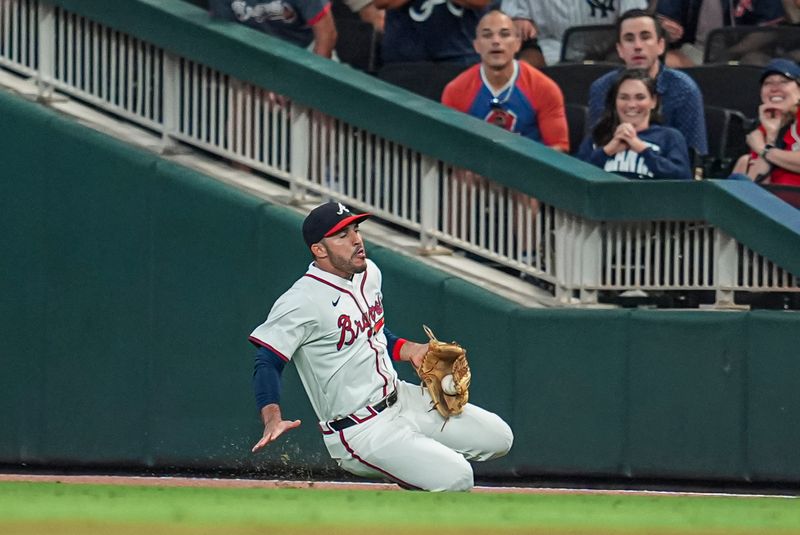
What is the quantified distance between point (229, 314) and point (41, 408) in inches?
48.9

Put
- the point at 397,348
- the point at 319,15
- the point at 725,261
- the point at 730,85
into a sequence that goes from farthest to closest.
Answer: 1. the point at 319,15
2. the point at 730,85
3. the point at 725,261
4. the point at 397,348

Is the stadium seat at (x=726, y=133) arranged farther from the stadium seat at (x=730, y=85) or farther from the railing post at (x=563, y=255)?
the railing post at (x=563, y=255)

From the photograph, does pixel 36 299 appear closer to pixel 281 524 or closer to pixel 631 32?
pixel 631 32

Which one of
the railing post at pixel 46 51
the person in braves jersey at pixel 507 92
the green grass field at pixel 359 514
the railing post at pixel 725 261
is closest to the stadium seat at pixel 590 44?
the person in braves jersey at pixel 507 92

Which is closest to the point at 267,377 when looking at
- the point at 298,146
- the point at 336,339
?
the point at 336,339

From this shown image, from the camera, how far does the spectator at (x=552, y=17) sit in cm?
964

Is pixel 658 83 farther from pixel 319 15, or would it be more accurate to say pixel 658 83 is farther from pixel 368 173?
pixel 319 15

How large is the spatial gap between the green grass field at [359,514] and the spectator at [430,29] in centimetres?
493

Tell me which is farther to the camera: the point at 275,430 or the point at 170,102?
the point at 170,102

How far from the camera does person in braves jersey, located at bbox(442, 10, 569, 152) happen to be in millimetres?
8375

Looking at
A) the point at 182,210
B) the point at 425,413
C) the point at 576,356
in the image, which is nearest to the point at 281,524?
the point at 425,413

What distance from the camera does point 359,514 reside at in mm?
4520

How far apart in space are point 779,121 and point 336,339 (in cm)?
280

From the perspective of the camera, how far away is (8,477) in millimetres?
8750
